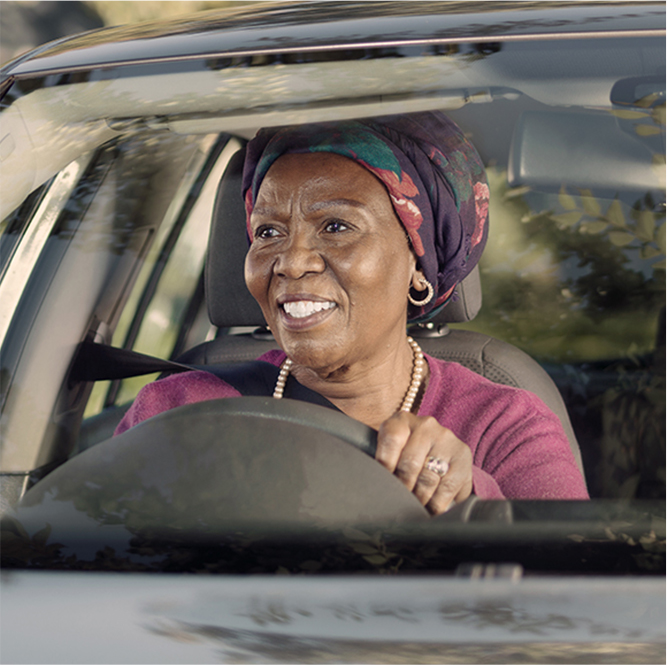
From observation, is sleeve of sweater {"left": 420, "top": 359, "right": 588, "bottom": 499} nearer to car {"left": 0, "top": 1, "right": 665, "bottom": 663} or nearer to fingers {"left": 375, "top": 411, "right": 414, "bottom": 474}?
car {"left": 0, "top": 1, "right": 665, "bottom": 663}

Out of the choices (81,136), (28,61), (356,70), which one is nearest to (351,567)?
(356,70)

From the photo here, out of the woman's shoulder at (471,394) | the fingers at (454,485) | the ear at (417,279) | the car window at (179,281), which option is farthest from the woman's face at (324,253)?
the fingers at (454,485)

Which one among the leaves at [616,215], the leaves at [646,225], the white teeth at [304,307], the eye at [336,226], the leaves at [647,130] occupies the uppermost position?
the leaves at [647,130]

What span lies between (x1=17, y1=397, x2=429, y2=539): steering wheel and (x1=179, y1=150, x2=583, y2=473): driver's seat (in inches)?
39.1

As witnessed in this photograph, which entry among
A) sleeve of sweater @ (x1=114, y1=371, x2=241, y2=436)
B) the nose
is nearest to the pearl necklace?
sleeve of sweater @ (x1=114, y1=371, x2=241, y2=436)

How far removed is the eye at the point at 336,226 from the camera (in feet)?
5.69

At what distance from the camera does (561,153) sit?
1.37 metres

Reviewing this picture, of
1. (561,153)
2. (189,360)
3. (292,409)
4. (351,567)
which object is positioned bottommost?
(351,567)

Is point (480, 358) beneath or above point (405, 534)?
above

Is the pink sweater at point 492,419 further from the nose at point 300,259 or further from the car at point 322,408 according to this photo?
the nose at point 300,259

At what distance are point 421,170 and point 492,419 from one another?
67cm

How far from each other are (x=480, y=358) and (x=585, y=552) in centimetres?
130

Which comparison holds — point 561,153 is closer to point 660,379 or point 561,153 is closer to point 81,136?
point 660,379

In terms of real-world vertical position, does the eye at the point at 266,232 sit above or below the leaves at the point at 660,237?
Answer: above
